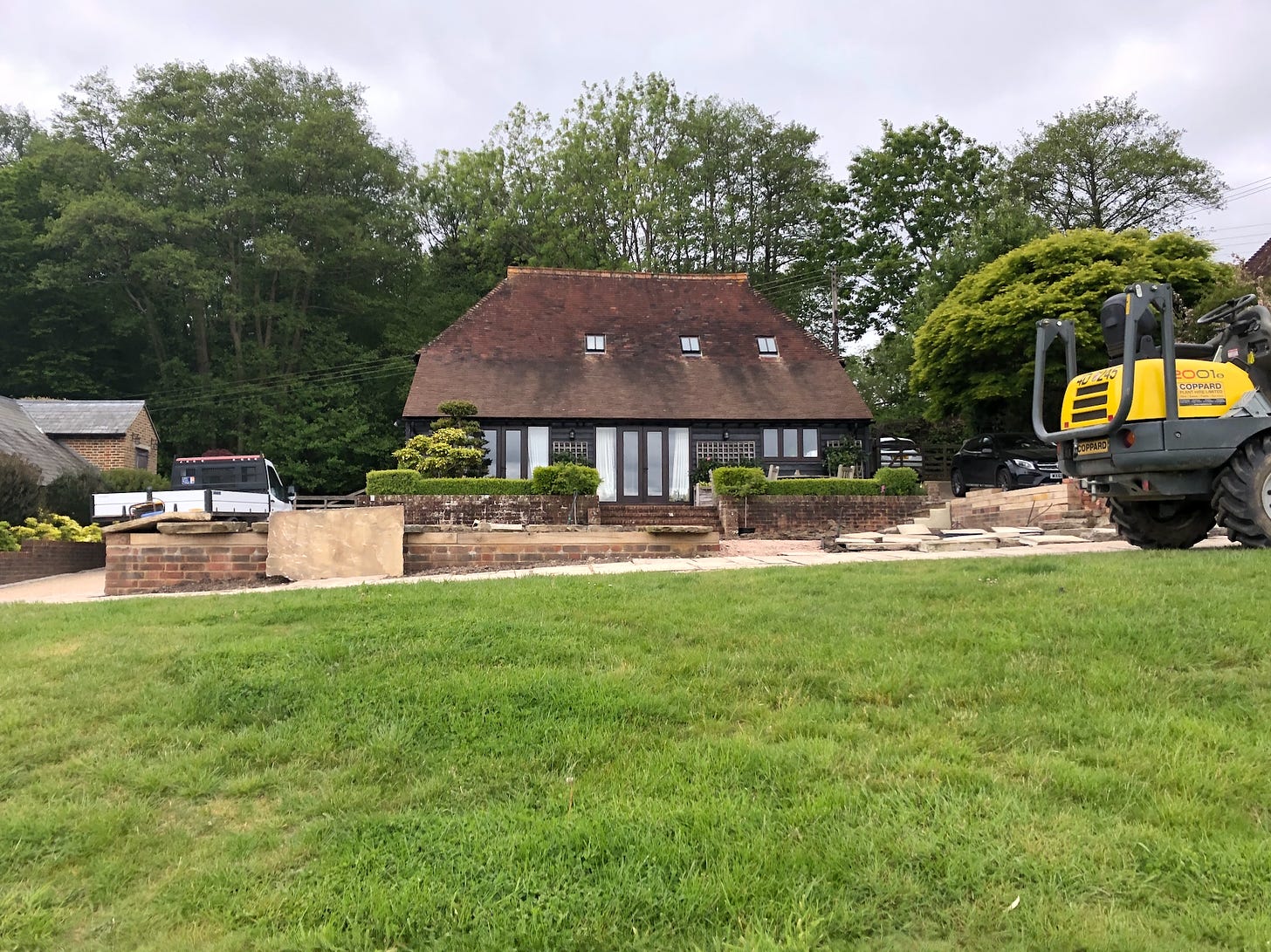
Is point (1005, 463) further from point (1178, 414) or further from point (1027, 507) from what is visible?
point (1178, 414)

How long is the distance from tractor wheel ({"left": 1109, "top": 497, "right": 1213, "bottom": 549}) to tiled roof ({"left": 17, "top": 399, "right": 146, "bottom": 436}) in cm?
2879

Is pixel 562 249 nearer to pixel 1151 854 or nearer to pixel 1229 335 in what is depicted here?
pixel 1229 335

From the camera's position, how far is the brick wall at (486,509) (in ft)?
55.6

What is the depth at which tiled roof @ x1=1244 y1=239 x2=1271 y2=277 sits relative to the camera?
24797 millimetres

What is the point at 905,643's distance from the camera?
14.6 ft

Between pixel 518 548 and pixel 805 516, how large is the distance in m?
8.75

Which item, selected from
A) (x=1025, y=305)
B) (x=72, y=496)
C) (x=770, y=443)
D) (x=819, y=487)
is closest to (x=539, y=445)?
(x=770, y=443)

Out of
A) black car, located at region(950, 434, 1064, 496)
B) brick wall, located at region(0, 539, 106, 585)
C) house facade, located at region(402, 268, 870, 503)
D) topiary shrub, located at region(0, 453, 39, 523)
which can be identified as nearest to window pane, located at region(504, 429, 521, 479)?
house facade, located at region(402, 268, 870, 503)

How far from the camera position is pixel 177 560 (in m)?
9.71

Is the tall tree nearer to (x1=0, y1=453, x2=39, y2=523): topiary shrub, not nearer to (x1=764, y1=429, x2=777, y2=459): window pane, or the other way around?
(x1=0, y1=453, x2=39, y2=523): topiary shrub

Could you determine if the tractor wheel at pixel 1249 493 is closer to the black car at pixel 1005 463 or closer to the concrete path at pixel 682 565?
the concrete path at pixel 682 565

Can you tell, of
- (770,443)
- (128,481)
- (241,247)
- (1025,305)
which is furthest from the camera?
(241,247)

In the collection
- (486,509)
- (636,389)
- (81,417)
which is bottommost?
(486,509)

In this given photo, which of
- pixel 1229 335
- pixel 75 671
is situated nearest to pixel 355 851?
pixel 75 671
